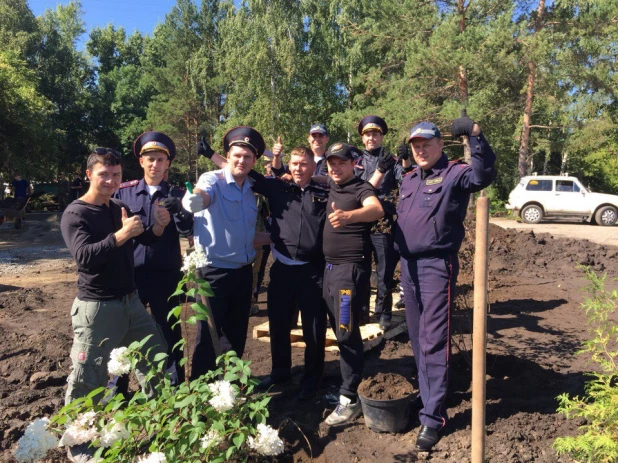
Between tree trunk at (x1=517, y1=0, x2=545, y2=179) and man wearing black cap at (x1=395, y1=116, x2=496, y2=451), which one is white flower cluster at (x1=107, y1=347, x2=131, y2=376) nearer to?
man wearing black cap at (x1=395, y1=116, x2=496, y2=451)

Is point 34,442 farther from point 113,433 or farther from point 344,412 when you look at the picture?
point 344,412

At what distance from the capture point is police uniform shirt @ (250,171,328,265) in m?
3.62

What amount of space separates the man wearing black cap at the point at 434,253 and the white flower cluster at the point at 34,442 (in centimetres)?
204

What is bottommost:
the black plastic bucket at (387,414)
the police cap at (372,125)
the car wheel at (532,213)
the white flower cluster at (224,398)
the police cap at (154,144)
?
the black plastic bucket at (387,414)

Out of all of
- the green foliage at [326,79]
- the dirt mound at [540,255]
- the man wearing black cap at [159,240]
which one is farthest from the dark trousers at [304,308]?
the green foliage at [326,79]

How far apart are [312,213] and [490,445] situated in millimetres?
1897

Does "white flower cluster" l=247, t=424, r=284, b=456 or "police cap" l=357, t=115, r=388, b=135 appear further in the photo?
"police cap" l=357, t=115, r=388, b=135

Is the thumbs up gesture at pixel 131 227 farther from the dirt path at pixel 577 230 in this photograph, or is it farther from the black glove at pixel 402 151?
the dirt path at pixel 577 230

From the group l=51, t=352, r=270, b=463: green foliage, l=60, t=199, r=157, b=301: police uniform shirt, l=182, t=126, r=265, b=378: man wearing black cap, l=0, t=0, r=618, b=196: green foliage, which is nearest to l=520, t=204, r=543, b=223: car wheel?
l=0, t=0, r=618, b=196: green foliage

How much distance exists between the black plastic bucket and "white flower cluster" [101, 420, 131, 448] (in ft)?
5.09

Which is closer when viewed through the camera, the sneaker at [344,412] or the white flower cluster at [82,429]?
the white flower cluster at [82,429]

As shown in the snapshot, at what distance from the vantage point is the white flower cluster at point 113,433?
2205 mm

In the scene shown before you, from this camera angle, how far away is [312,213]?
363 centimetres

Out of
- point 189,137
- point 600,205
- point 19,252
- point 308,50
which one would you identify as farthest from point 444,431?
point 189,137
